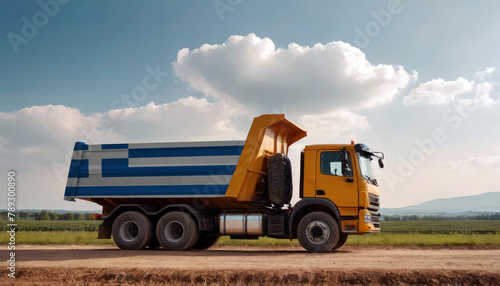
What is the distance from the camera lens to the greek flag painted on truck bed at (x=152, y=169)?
44.7 feet

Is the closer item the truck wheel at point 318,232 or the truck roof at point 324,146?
the truck wheel at point 318,232

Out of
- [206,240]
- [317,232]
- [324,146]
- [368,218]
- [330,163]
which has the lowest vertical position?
Answer: [206,240]

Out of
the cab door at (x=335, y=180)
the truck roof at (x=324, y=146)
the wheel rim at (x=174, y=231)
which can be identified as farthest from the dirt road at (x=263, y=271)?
the truck roof at (x=324, y=146)

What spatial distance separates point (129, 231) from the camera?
14641mm

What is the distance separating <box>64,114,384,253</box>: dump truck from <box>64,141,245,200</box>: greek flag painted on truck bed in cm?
3

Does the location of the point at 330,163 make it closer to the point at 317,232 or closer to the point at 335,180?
the point at 335,180

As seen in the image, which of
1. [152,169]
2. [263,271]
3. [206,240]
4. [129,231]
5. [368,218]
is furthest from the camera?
[206,240]

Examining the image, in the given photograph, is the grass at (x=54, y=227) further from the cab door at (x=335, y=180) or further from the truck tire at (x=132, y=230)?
the cab door at (x=335, y=180)

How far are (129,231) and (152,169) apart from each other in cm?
222

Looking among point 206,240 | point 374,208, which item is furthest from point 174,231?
point 374,208

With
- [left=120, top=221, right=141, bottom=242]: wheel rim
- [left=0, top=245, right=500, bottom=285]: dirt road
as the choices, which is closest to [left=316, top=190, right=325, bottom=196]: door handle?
[left=0, top=245, right=500, bottom=285]: dirt road

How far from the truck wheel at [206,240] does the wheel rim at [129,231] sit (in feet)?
6.61

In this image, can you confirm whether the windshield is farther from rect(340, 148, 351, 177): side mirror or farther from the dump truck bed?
the dump truck bed

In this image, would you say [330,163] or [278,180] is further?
[278,180]
